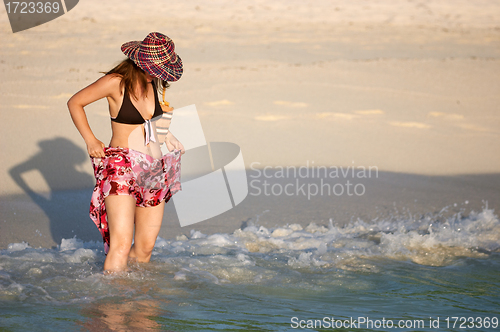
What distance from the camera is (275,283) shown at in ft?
12.7

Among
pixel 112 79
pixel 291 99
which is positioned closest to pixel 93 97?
pixel 112 79

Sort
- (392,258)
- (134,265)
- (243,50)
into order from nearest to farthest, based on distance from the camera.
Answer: (134,265), (392,258), (243,50)

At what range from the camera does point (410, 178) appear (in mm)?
6699

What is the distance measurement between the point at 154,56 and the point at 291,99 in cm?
643

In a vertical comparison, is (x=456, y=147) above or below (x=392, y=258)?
above

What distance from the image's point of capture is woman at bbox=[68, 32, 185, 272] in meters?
3.23

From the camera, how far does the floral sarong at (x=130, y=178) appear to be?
128 inches

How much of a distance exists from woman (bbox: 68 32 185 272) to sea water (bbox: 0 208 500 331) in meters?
0.39

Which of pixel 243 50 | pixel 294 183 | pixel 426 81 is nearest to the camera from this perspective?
pixel 294 183

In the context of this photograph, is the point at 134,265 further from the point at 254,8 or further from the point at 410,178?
the point at 254,8

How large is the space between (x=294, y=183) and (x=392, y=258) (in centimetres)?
219

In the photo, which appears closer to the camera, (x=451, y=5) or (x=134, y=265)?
(x=134, y=265)

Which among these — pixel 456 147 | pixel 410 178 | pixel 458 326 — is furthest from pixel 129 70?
pixel 456 147

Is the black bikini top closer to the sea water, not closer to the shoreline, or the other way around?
the sea water
